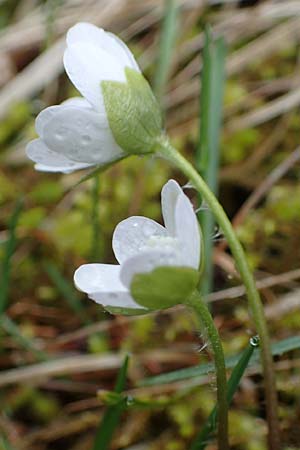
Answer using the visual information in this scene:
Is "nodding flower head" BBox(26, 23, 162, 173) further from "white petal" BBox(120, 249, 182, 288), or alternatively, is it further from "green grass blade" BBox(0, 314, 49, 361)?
"green grass blade" BBox(0, 314, 49, 361)

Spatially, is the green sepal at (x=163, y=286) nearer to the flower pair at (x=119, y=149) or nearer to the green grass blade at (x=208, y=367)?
the flower pair at (x=119, y=149)

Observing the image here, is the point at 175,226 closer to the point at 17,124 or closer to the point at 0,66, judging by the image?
the point at 17,124

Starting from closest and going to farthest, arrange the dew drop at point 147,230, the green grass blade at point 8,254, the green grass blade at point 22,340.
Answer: the dew drop at point 147,230
the green grass blade at point 8,254
the green grass blade at point 22,340

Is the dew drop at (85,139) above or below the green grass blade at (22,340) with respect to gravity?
above

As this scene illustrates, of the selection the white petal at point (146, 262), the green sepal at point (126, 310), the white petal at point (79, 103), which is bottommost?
the green sepal at point (126, 310)

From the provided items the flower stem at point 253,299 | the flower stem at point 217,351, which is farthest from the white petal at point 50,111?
the flower stem at point 217,351

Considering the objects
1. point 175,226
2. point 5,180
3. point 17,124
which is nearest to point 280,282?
point 175,226

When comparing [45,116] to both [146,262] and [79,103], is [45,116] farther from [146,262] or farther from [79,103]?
[146,262]

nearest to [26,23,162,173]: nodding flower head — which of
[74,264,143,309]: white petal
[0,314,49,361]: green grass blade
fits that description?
[74,264,143,309]: white petal
